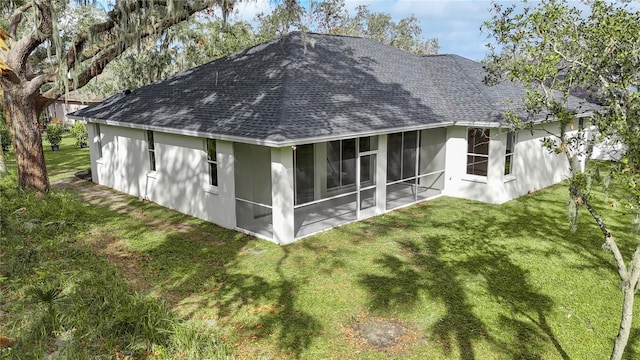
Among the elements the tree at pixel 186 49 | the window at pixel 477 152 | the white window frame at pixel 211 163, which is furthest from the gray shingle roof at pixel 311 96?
the tree at pixel 186 49

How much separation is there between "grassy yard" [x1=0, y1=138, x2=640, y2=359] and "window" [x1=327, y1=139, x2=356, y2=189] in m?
2.76

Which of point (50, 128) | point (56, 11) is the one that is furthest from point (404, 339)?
point (50, 128)

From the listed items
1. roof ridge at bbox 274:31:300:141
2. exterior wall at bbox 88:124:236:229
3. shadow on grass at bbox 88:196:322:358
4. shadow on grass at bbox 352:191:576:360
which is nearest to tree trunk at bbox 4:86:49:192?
exterior wall at bbox 88:124:236:229

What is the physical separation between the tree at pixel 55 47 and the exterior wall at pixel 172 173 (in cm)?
242

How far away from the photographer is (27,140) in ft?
43.9

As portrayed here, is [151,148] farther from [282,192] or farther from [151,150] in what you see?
[282,192]

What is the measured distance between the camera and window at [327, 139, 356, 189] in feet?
45.6

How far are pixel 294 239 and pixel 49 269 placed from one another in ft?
16.3

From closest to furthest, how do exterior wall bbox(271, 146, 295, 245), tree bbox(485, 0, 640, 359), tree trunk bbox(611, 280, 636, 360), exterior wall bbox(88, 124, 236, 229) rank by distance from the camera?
tree bbox(485, 0, 640, 359)
tree trunk bbox(611, 280, 636, 360)
exterior wall bbox(271, 146, 295, 245)
exterior wall bbox(88, 124, 236, 229)

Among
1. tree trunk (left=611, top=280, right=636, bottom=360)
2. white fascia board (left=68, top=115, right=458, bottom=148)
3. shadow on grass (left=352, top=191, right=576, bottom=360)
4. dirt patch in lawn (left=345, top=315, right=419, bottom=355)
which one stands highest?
white fascia board (left=68, top=115, right=458, bottom=148)

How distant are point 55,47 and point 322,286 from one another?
910 cm

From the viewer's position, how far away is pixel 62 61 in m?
11.8

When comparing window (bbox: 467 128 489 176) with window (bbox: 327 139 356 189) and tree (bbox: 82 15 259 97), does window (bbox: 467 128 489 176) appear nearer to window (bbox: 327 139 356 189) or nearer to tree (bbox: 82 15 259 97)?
window (bbox: 327 139 356 189)

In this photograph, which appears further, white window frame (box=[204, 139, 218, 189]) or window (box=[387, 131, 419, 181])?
window (box=[387, 131, 419, 181])
